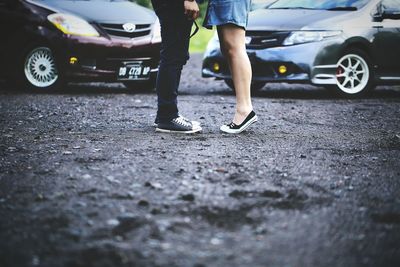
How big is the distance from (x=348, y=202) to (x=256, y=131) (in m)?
2.28

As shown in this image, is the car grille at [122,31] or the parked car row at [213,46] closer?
the parked car row at [213,46]

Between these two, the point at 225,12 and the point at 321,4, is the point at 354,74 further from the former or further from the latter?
the point at 225,12

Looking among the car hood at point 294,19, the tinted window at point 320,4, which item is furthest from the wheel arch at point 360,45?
the tinted window at point 320,4

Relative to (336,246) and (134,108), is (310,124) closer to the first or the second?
(134,108)

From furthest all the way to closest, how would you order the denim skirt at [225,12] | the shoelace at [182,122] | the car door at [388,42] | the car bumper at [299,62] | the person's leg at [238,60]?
the car door at [388,42]
the car bumper at [299,62]
the shoelace at [182,122]
the person's leg at [238,60]
the denim skirt at [225,12]

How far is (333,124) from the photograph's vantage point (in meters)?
5.95

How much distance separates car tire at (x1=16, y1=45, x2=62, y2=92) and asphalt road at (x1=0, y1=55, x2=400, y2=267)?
1.95m

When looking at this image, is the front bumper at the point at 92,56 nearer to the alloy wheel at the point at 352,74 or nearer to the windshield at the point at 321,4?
the windshield at the point at 321,4

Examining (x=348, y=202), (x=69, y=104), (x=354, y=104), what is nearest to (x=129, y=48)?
(x=69, y=104)

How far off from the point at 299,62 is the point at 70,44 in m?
2.82

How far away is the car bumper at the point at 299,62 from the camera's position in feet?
25.5

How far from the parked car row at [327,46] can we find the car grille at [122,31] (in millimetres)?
910

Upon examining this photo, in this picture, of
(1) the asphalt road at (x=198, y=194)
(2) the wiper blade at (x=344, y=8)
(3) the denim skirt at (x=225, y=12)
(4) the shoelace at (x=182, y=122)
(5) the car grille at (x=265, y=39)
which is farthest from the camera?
(2) the wiper blade at (x=344, y=8)

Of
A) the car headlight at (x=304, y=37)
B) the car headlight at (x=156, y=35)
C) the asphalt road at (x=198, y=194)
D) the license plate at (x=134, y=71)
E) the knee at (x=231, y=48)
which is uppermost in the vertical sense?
the car headlight at (x=304, y=37)
